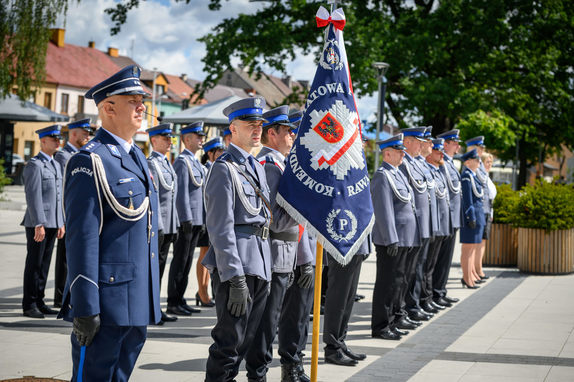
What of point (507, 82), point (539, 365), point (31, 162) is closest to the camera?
point (539, 365)

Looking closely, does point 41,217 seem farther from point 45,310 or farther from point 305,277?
point 305,277

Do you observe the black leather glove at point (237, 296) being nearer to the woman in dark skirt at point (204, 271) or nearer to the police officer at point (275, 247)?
the police officer at point (275, 247)

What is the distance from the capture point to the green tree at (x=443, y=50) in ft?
72.2

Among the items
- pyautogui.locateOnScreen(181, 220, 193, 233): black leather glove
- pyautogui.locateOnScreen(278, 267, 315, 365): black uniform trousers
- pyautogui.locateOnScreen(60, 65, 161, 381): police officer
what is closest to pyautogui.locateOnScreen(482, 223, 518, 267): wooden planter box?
pyautogui.locateOnScreen(181, 220, 193, 233): black leather glove

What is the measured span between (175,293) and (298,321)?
326 centimetres

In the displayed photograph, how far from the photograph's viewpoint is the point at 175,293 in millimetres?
9102

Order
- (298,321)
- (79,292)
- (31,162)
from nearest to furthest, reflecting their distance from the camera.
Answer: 1. (79,292)
2. (298,321)
3. (31,162)

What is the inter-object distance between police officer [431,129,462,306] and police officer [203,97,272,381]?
5.72 m

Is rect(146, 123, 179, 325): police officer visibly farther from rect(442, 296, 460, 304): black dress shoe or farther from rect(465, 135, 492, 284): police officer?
rect(465, 135, 492, 284): police officer

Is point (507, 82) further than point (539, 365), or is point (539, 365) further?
point (507, 82)

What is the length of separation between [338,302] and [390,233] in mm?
1300

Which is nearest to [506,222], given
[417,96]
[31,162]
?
[417,96]

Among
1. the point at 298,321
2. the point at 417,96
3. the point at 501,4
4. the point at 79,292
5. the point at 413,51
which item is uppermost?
the point at 501,4

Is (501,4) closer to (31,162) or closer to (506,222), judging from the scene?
(506,222)
